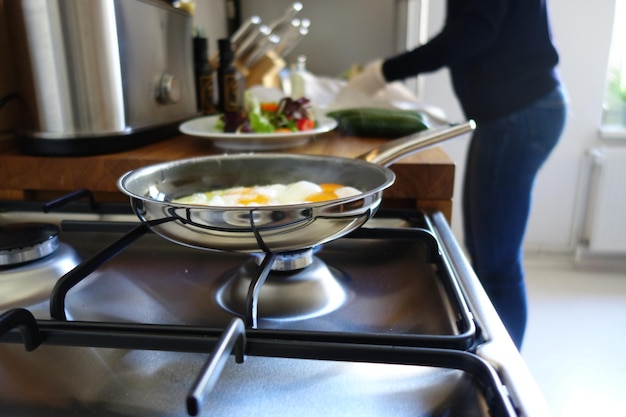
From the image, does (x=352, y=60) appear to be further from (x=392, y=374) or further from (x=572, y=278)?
(x=392, y=374)

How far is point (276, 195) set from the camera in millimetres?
488

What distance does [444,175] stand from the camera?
606mm

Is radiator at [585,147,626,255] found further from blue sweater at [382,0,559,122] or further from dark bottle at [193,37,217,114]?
dark bottle at [193,37,217,114]

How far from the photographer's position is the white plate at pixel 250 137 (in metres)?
0.74

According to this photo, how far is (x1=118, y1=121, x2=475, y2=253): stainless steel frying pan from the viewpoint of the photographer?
0.35 m

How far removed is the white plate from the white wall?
5.50 ft

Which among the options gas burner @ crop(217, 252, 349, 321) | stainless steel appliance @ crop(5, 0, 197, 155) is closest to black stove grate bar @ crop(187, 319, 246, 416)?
gas burner @ crop(217, 252, 349, 321)

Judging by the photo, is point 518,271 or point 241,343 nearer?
point 241,343

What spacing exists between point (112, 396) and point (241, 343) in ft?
0.30

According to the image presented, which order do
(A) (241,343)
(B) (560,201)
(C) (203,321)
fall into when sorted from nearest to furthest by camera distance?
(A) (241,343), (C) (203,321), (B) (560,201)

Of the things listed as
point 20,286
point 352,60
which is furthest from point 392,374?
point 352,60

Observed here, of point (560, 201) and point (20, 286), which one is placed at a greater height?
point (20, 286)

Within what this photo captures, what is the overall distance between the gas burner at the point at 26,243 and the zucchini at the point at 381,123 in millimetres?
520

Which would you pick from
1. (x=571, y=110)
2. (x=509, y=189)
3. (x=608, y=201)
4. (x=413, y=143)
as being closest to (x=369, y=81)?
(x=509, y=189)
